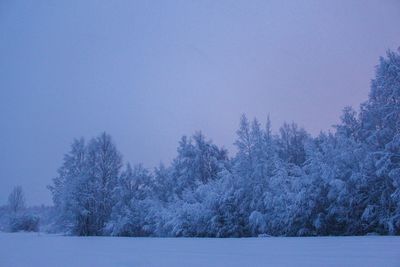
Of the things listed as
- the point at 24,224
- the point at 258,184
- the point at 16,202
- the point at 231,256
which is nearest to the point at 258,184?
the point at 258,184

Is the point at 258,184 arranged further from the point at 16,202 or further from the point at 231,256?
the point at 16,202

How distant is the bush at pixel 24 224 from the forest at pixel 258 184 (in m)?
6.55

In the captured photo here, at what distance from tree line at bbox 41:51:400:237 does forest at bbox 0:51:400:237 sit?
7 centimetres

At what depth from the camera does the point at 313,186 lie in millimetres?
22312

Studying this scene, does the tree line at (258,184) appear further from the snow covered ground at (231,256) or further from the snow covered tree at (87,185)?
the snow covered ground at (231,256)

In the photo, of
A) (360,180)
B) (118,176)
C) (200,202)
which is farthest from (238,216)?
(118,176)

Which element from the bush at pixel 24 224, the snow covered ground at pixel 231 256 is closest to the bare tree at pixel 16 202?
the bush at pixel 24 224

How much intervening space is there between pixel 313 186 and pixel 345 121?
536 cm

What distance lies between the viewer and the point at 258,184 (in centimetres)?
2677

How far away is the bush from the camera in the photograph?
161 ft

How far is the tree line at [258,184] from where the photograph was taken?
20391mm

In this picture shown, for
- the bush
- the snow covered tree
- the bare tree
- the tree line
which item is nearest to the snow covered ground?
the tree line

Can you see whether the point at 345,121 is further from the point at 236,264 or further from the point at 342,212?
the point at 236,264

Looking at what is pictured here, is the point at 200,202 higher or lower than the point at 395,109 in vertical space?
lower
